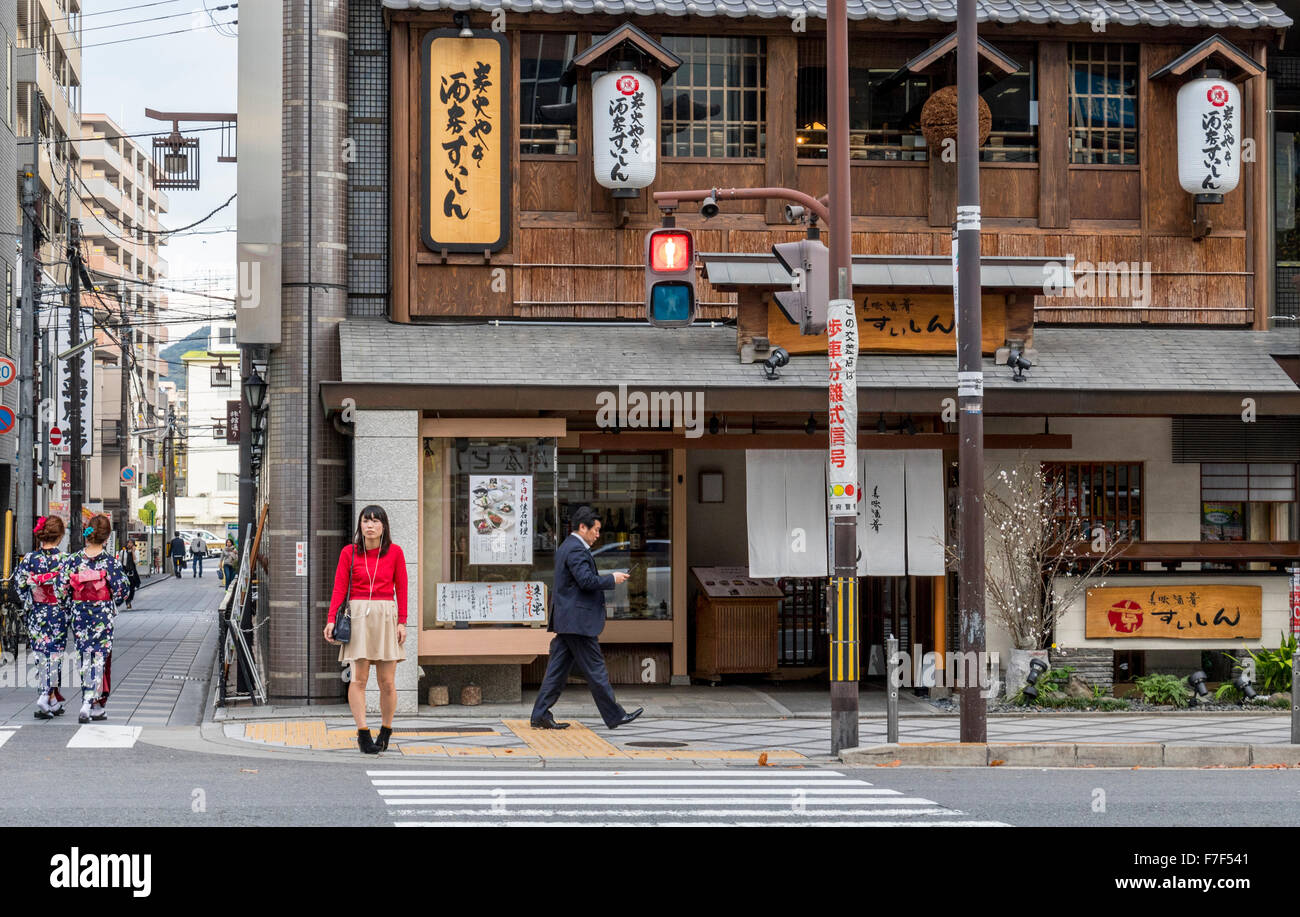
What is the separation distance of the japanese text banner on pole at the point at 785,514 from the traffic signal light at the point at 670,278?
414cm

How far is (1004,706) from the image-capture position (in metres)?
16.1

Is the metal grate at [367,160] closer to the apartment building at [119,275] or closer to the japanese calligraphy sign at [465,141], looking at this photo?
the japanese calligraphy sign at [465,141]

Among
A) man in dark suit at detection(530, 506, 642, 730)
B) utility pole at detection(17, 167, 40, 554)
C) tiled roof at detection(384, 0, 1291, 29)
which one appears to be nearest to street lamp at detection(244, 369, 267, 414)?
tiled roof at detection(384, 0, 1291, 29)

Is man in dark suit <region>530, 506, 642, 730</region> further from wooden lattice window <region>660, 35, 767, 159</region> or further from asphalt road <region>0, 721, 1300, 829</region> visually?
wooden lattice window <region>660, 35, 767, 159</region>

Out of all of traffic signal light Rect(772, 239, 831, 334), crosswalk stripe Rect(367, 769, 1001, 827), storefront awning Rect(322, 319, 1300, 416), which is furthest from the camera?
storefront awning Rect(322, 319, 1300, 416)

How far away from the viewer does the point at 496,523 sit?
16125 millimetres

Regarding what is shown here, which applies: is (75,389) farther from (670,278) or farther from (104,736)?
(670,278)

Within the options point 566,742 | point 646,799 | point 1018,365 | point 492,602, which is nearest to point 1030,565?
point 1018,365

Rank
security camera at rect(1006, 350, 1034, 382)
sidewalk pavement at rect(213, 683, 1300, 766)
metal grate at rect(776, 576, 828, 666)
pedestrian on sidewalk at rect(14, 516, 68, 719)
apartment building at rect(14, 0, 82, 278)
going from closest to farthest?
sidewalk pavement at rect(213, 683, 1300, 766) < pedestrian on sidewalk at rect(14, 516, 68, 719) < security camera at rect(1006, 350, 1034, 382) < metal grate at rect(776, 576, 828, 666) < apartment building at rect(14, 0, 82, 278)

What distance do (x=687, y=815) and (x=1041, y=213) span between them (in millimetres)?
10812

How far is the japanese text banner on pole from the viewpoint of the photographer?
56.1 ft

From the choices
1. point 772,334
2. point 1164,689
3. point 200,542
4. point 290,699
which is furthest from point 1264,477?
point 200,542

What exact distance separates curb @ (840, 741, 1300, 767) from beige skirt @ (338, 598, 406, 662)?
12.6 ft

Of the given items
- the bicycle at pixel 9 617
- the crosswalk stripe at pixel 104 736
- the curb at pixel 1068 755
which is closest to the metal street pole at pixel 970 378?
the curb at pixel 1068 755
